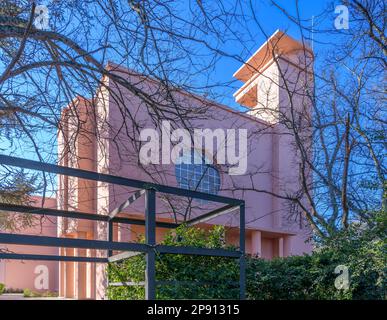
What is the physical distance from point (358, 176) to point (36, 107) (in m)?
7.38

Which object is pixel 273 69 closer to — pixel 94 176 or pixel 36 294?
pixel 94 176

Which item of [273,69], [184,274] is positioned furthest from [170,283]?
[273,69]

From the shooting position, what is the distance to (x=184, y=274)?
5.35m

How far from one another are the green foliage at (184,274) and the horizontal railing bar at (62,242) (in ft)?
3.73

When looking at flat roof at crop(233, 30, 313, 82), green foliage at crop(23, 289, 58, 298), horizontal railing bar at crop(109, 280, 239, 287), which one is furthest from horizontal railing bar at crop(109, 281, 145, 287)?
green foliage at crop(23, 289, 58, 298)

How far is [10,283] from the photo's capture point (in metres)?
22.3

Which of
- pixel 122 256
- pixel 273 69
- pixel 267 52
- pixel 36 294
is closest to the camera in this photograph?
pixel 122 256

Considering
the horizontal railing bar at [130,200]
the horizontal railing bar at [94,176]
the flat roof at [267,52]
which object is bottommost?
the horizontal railing bar at [130,200]

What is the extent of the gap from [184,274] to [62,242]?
2.15 m

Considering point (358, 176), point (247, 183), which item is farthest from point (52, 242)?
point (247, 183)

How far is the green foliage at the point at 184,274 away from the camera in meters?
5.14

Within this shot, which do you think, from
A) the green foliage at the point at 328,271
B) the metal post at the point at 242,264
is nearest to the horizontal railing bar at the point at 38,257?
the metal post at the point at 242,264

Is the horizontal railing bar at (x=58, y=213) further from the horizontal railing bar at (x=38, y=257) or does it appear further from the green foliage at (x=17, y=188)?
the green foliage at (x=17, y=188)

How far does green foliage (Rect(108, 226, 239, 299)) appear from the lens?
5141 millimetres
